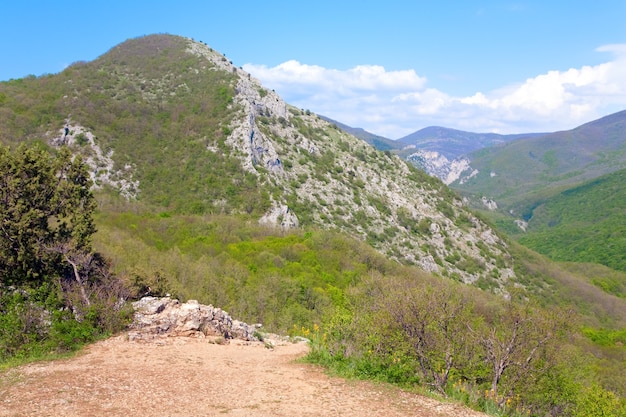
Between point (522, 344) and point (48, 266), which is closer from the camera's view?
point (522, 344)

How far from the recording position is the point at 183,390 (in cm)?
1234

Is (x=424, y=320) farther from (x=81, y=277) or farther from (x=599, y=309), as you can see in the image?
(x=599, y=309)

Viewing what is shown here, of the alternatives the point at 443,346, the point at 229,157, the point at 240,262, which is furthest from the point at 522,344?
the point at 229,157

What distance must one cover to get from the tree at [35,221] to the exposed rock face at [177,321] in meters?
3.51

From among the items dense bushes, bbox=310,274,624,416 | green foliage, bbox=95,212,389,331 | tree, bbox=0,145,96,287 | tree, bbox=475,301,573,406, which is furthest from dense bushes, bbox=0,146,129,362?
tree, bbox=475,301,573,406

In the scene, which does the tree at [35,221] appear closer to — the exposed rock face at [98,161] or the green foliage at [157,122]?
the green foliage at [157,122]

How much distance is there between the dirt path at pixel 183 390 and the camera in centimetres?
1096

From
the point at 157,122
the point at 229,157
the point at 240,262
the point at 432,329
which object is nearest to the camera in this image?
the point at 432,329

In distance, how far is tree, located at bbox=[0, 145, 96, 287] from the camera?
18531 mm

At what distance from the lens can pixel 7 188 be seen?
18719 mm

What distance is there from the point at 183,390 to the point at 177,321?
697 centimetres

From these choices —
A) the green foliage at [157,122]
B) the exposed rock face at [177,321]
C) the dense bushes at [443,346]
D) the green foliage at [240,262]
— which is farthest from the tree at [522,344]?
the green foliage at [157,122]

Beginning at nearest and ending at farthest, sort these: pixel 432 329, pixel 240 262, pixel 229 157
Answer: pixel 432 329 → pixel 240 262 → pixel 229 157

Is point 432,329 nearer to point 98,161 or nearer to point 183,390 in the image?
point 183,390
